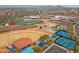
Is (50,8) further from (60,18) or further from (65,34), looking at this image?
(65,34)

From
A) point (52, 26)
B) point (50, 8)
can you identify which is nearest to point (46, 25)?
point (52, 26)

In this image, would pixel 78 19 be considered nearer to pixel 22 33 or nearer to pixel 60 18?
pixel 60 18
